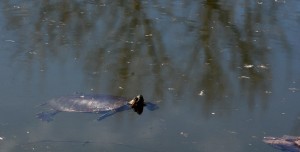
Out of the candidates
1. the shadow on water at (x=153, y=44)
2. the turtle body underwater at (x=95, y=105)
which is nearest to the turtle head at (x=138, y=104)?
the turtle body underwater at (x=95, y=105)

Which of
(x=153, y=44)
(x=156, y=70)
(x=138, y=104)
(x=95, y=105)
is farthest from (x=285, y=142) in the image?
(x=153, y=44)

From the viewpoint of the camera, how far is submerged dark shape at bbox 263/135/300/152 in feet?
15.3

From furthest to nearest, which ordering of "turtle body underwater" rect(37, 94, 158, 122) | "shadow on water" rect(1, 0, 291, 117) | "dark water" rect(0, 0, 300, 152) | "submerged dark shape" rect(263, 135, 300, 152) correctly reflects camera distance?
"shadow on water" rect(1, 0, 291, 117), "turtle body underwater" rect(37, 94, 158, 122), "dark water" rect(0, 0, 300, 152), "submerged dark shape" rect(263, 135, 300, 152)

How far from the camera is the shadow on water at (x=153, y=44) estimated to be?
5.82 m

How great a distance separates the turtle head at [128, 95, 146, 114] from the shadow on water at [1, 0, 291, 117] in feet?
0.95

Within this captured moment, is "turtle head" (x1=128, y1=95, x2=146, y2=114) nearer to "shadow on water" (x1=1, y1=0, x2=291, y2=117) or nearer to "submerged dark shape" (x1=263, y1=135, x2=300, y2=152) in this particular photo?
"shadow on water" (x1=1, y1=0, x2=291, y2=117)

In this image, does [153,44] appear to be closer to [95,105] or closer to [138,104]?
[138,104]

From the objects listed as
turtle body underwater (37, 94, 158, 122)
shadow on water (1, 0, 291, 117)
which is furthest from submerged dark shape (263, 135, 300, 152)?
turtle body underwater (37, 94, 158, 122)

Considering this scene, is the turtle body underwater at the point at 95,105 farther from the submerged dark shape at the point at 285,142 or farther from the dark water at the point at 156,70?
the submerged dark shape at the point at 285,142

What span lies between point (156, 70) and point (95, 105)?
1098 mm

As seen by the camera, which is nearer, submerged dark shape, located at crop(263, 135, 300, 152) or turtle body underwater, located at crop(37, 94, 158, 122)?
submerged dark shape, located at crop(263, 135, 300, 152)

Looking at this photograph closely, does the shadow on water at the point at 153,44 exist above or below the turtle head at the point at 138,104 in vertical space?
below

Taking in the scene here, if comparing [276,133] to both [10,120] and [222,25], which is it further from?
[222,25]

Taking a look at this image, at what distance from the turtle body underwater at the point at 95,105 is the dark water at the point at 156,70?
7 centimetres
